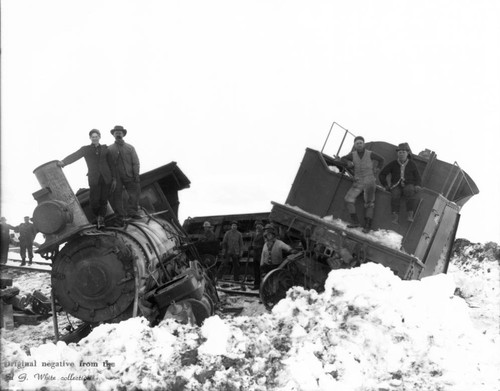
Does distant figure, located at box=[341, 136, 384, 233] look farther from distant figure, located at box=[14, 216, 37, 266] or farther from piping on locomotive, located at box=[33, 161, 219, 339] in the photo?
distant figure, located at box=[14, 216, 37, 266]

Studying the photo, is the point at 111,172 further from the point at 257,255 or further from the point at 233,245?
the point at 233,245

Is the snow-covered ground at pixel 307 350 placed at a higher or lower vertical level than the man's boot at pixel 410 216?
lower

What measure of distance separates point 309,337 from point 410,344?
109 cm

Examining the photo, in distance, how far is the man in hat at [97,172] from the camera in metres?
6.98

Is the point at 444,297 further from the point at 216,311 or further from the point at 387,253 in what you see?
the point at 216,311

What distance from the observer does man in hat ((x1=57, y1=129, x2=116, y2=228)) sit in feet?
22.9

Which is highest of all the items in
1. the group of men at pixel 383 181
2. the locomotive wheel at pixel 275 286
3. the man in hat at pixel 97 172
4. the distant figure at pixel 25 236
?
the group of men at pixel 383 181

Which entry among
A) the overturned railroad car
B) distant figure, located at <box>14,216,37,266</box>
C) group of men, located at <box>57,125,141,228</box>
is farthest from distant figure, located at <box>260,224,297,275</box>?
distant figure, located at <box>14,216,37,266</box>

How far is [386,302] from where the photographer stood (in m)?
5.59

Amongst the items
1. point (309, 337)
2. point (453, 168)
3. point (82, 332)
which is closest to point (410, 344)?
point (309, 337)

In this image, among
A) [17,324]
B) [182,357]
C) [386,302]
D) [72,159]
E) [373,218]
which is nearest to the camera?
[182,357]

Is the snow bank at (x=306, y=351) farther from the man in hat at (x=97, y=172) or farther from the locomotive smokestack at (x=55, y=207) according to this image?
the man in hat at (x=97, y=172)

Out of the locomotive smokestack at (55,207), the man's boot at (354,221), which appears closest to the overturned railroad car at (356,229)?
the man's boot at (354,221)

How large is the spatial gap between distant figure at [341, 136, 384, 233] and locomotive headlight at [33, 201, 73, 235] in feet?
14.2
